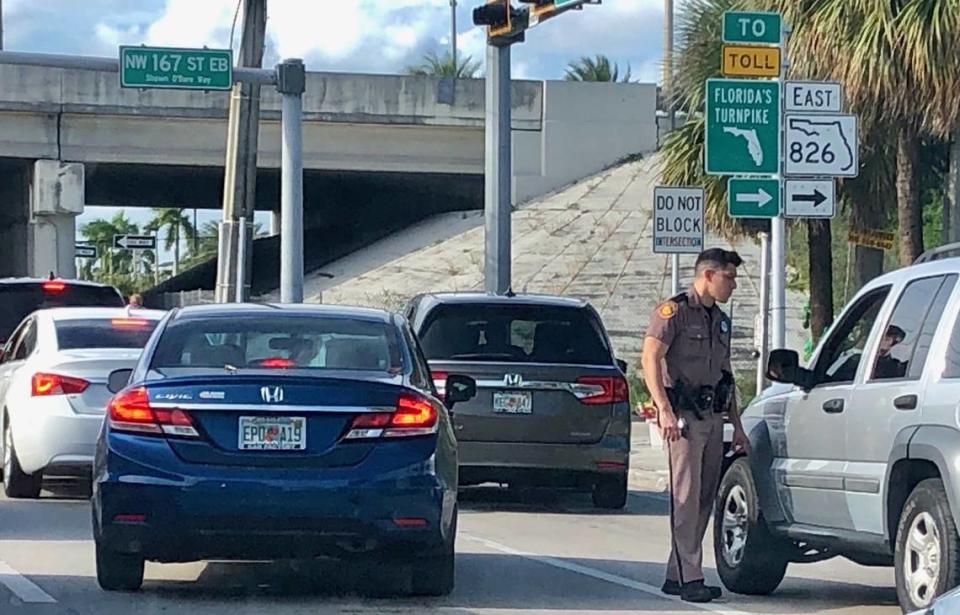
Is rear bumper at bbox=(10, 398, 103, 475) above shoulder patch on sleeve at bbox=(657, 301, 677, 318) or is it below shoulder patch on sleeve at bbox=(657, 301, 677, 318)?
below

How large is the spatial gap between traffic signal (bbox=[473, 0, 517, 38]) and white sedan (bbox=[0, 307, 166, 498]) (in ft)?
24.9

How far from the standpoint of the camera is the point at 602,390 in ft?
46.9

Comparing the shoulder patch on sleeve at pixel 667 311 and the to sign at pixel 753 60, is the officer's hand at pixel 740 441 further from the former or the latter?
the to sign at pixel 753 60

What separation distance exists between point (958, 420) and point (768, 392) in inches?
98.2

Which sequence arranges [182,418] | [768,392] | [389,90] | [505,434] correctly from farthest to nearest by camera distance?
[389,90], [505,434], [768,392], [182,418]

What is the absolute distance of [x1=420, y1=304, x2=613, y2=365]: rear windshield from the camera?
14.5 metres

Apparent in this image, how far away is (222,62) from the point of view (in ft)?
79.4

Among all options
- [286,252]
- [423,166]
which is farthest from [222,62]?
[423,166]

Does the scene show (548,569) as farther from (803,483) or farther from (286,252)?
(286,252)

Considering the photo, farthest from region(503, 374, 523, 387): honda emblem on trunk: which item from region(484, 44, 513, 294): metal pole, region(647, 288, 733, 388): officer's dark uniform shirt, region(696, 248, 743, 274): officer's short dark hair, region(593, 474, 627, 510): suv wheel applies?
region(484, 44, 513, 294): metal pole

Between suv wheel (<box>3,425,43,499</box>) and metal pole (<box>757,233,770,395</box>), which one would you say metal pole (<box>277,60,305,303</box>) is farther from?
suv wheel (<box>3,425,43,499</box>)

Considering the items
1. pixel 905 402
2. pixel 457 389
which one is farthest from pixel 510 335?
Answer: pixel 905 402

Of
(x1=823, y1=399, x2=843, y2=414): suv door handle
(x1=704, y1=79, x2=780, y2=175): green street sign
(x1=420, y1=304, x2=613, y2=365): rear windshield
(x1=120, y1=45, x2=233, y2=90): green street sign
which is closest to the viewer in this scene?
(x1=823, y1=399, x2=843, y2=414): suv door handle

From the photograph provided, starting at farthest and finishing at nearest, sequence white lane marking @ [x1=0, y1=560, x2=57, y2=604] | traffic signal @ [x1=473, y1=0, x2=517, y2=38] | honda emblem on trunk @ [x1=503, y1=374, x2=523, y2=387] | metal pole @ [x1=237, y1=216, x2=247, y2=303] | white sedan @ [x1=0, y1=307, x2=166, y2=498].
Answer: metal pole @ [x1=237, y1=216, x2=247, y2=303] → traffic signal @ [x1=473, y1=0, x2=517, y2=38] → white sedan @ [x1=0, y1=307, x2=166, y2=498] → honda emblem on trunk @ [x1=503, y1=374, x2=523, y2=387] → white lane marking @ [x1=0, y1=560, x2=57, y2=604]
